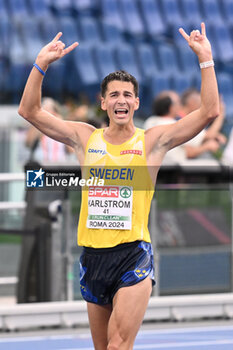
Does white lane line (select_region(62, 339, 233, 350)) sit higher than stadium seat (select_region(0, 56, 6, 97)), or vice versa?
stadium seat (select_region(0, 56, 6, 97))

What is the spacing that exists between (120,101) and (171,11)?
18.1 meters

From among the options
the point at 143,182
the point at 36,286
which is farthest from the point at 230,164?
the point at 143,182

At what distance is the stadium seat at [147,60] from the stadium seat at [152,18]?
1.40 meters

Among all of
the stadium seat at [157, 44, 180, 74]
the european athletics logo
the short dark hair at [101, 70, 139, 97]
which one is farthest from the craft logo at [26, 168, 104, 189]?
the stadium seat at [157, 44, 180, 74]

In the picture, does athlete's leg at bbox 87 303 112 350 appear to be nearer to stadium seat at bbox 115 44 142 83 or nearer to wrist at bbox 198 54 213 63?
wrist at bbox 198 54 213 63

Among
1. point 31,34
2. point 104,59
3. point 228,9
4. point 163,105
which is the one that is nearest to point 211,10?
point 228,9

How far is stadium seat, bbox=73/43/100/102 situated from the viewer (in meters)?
17.4

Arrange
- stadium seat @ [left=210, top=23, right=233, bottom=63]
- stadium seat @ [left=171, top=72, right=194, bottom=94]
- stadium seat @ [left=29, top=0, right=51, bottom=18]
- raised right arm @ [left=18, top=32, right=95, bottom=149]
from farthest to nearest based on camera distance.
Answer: stadium seat @ [left=210, top=23, right=233, bottom=63], stadium seat @ [left=29, top=0, right=51, bottom=18], stadium seat @ [left=171, top=72, right=194, bottom=94], raised right arm @ [left=18, top=32, right=95, bottom=149]

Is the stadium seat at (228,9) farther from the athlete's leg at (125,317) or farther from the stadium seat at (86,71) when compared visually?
the athlete's leg at (125,317)

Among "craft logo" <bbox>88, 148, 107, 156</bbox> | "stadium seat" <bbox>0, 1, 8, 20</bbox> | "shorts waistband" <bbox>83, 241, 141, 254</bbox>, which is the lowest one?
"shorts waistband" <bbox>83, 241, 141, 254</bbox>

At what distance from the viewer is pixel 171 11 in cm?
2161

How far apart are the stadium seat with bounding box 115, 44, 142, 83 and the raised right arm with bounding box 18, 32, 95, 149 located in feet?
46.9

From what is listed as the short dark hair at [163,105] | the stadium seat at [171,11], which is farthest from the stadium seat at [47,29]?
the short dark hair at [163,105]

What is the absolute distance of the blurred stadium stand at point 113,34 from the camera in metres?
17.4
